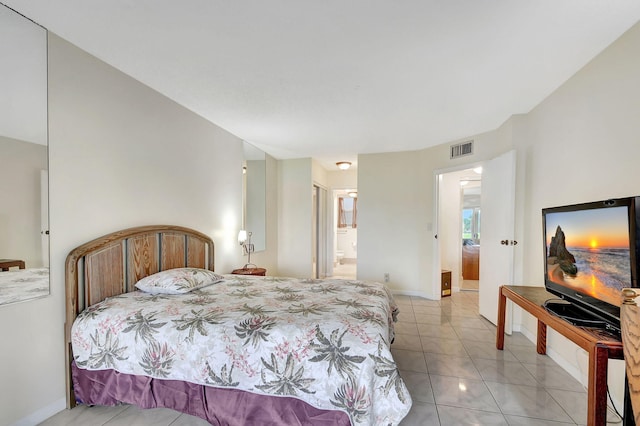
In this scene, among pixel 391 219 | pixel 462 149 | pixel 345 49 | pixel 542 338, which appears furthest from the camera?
pixel 391 219

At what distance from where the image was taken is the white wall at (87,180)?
165cm

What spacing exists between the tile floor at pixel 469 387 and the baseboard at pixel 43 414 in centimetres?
4

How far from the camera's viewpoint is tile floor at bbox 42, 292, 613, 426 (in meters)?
1.75

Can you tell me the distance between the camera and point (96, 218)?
2.03m

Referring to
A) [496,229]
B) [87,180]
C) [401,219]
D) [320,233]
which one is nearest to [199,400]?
[87,180]

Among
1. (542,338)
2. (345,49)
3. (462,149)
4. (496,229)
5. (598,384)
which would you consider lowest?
(542,338)

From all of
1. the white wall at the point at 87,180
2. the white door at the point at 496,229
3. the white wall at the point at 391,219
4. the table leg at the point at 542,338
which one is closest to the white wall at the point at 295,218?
the white wall at the point at 391,219

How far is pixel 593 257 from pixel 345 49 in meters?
1.99

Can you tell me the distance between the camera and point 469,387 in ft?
6.84

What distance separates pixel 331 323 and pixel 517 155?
2.89 m

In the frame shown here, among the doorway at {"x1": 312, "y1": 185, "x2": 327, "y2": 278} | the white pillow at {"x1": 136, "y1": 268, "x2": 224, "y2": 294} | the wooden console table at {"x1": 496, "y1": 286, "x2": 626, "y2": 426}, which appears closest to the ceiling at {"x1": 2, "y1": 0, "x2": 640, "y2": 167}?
the white pillow at {"x1": 136, "y1": 268, "x2": 224, "y2": 294}

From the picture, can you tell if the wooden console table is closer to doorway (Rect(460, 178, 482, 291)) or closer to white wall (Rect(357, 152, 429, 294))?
white wall (Rect(357, 152, 429, 294))

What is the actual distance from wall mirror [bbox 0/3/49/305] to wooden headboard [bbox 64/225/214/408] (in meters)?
0.17

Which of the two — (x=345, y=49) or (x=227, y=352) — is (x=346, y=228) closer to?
(x=345, y=49)
